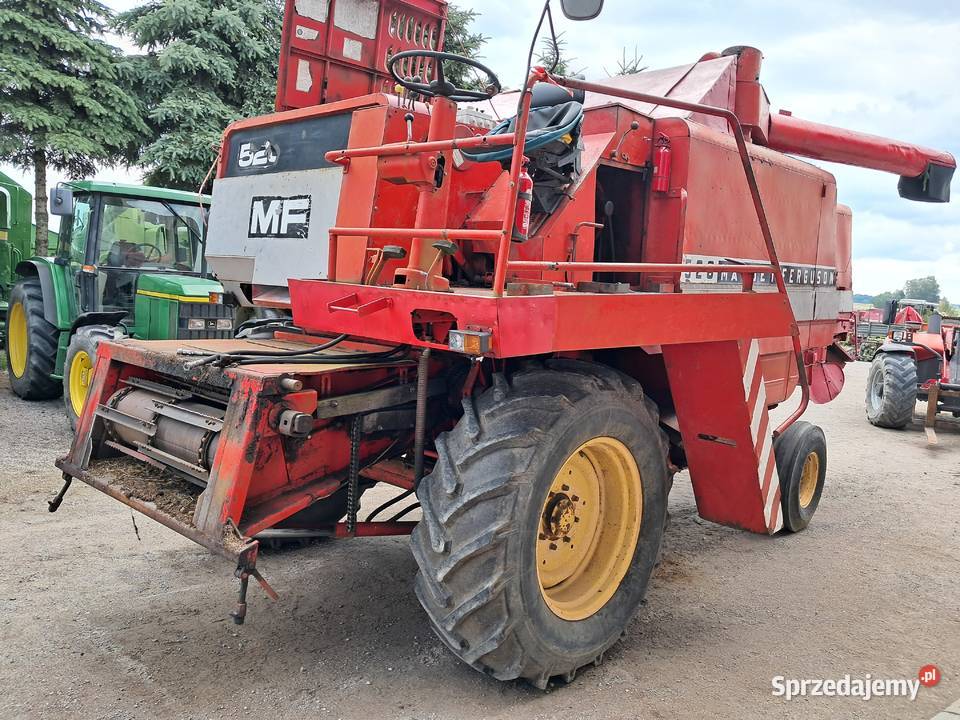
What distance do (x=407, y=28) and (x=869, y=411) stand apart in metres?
8.07

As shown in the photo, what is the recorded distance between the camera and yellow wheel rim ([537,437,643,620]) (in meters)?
3.28

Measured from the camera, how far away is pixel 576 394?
3.10 meters

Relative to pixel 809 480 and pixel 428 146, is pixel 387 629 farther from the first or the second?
pixel 809 480

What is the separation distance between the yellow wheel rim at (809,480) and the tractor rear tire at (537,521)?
2.38 m

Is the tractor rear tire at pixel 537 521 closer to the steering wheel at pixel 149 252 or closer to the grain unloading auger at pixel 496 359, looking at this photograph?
→ the grain unloading auger at pixel 496 359

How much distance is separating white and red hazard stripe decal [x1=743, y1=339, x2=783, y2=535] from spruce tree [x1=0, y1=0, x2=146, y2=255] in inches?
511

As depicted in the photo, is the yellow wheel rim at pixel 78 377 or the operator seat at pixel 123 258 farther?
the operator seat at pixel 123 258

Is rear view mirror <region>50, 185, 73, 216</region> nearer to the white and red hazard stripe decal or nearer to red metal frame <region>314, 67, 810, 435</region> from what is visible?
red metal frame <region>314, 67, 810, 435</region>

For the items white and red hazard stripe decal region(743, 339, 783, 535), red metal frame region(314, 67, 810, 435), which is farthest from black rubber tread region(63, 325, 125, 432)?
→ white and red hazard stripe decal region(743, 339, 783, 535)

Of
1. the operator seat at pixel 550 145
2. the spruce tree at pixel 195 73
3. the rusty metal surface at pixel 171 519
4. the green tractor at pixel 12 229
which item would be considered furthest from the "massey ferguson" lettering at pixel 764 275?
the spruce tree at pixel 195 73

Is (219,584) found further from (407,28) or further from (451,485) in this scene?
(407,28)

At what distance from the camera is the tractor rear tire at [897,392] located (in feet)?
31.4

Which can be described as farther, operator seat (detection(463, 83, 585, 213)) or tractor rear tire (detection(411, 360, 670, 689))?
operator seat (detection(463, 83, 585, 213))

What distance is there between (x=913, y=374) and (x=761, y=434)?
21.4 feet
